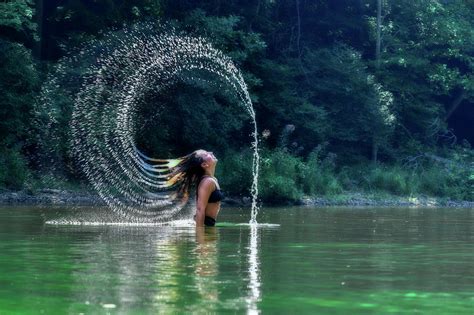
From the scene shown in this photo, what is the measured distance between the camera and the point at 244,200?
35031 mm

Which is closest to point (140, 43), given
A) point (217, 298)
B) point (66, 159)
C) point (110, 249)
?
point (66, 159)

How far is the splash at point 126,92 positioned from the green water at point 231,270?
15045 millimetres

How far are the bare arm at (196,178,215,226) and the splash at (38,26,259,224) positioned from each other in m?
12.5

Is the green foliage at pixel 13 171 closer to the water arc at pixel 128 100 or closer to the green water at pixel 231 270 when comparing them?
the water arc at pixel 128 100

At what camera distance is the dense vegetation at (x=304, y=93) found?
123 ft

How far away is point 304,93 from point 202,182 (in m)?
29.8

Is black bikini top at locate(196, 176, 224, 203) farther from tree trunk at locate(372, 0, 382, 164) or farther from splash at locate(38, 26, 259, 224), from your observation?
tree trunk at locate(372, 0, 382, 164)

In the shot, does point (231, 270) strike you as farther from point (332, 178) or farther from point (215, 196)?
point (332, 178)

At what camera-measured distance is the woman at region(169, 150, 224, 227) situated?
19.4m

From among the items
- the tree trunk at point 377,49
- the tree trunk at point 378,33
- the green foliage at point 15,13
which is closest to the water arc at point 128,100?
the green foliage at point 15,13

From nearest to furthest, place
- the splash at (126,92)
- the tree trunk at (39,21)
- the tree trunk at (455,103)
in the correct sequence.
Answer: the splash at (126,92) → the tree trunk at (39,21) → the tree trunk at (455,103)

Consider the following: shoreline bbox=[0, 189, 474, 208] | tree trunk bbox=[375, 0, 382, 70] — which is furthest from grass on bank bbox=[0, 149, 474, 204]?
tree trunk bbox=[375, 0, 382, 70]

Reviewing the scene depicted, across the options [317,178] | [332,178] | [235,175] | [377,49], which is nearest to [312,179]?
[317,178]

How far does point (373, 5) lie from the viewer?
182 feet
